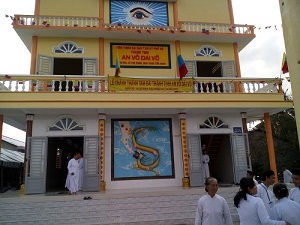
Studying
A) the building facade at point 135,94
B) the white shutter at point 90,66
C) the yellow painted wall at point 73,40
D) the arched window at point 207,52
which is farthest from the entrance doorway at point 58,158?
the arched window at point 207,52

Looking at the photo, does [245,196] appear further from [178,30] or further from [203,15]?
[203,15]

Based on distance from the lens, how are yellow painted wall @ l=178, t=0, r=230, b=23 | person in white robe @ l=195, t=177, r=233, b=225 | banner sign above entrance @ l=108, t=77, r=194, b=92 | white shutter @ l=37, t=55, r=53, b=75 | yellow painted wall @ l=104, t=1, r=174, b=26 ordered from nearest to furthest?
person in white robe @ l=195, t=177, r=233, b=225 < banner sign above entrance @ l=108, t=77, r=194, b=92 < white shutter @ l=37, t=55, r=53, b=75 < yellow painted wall @ l=104, t=1, r=174, b=26 < yellow painted wall @ l=178, t=0, r=230, b=23

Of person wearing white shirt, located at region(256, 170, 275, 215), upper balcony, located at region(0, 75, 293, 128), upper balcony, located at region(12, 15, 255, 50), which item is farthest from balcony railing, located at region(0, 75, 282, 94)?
person wearing white shirt, located at region(256, 170, 275, 215)

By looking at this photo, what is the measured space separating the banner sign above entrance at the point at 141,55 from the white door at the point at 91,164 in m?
2.95

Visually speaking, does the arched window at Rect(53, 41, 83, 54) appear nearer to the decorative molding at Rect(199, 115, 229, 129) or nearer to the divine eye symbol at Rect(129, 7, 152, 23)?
the divine eye symbol at Rect(129, 7, 152, 23)

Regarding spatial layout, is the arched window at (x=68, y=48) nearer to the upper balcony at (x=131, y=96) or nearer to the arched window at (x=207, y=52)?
Result: the upper balcony at (x=131, y=96)

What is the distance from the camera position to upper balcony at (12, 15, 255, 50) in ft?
33.7

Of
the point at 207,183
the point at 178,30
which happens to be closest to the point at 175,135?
the point at 178,30

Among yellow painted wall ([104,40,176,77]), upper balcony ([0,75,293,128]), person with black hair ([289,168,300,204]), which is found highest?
yellow painted wall ([104,40,176,77])

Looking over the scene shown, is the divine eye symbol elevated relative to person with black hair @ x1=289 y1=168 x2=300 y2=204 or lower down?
elevated

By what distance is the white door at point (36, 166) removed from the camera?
8.78m

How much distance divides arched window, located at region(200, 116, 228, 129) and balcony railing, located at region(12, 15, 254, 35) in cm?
315

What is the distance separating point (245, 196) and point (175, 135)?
7259 mm

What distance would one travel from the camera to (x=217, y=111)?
408 inches
